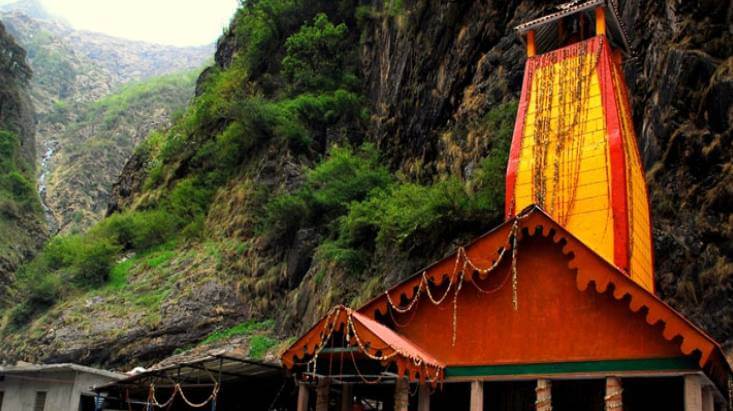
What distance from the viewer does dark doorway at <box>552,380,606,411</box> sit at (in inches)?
596

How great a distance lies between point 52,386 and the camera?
1004 inches

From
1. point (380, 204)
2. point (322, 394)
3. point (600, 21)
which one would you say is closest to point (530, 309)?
point (322, 394)

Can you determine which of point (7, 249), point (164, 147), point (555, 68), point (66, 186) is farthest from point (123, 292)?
point (66, 186)

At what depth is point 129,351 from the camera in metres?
34.8

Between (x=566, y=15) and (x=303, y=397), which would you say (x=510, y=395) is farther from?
(x=566, y=15)

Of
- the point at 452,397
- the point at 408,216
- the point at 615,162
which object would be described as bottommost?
the point at 452,397

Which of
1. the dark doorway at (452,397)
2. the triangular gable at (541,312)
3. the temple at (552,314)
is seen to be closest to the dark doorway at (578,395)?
the temple at (552,314)

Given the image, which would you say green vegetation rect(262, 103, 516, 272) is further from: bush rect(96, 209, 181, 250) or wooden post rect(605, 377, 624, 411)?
wooden post rect(605, 377, 624, 411)

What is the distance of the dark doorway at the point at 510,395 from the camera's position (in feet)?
51.3

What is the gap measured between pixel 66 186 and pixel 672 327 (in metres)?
84.1

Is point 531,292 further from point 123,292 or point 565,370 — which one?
point 123,292

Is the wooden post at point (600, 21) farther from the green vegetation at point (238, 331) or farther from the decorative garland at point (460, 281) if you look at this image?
the green vegetation at point (238, 331)

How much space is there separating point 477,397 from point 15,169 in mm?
57311

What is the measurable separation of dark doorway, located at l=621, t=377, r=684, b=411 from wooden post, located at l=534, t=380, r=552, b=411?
1.97 meters
